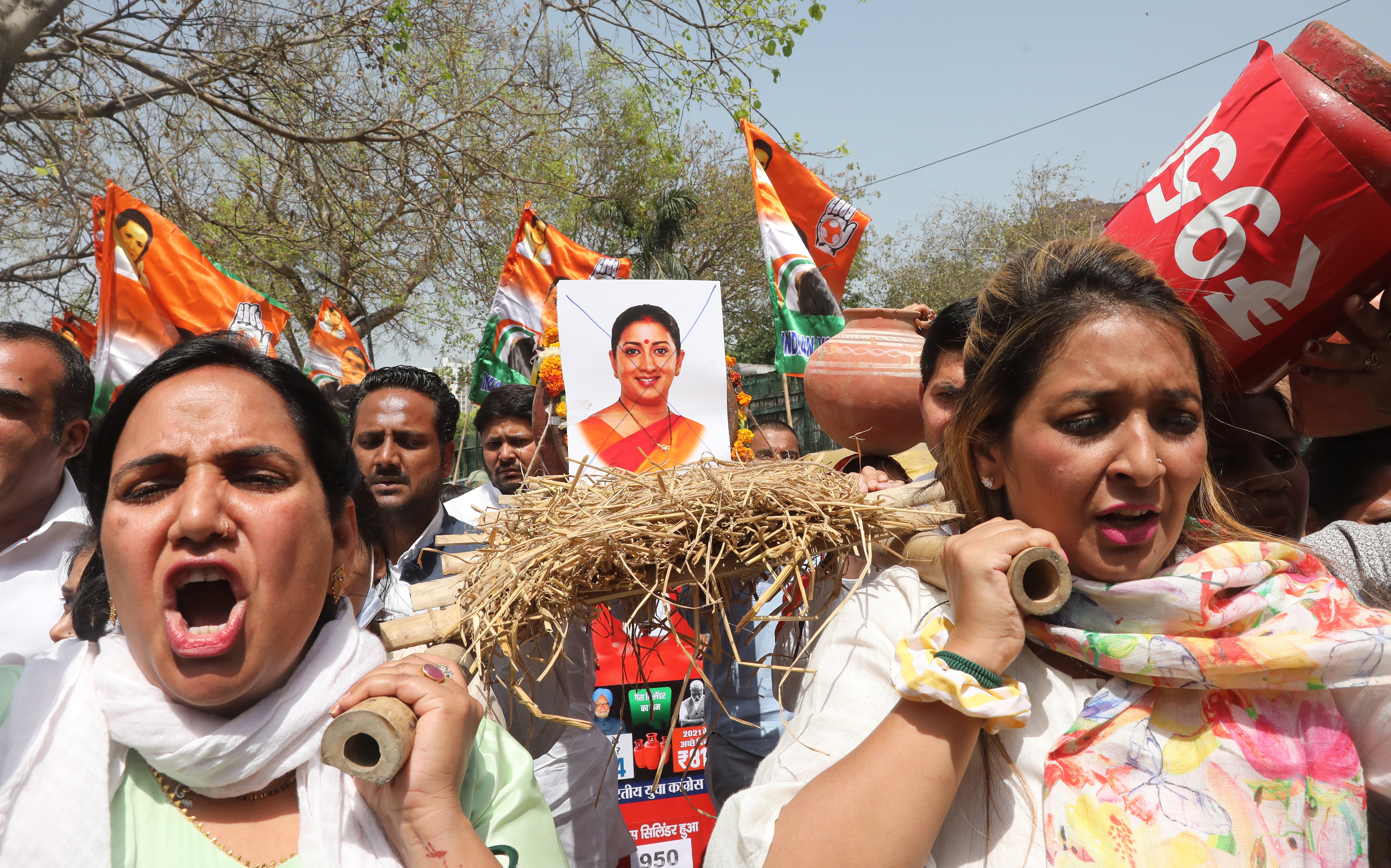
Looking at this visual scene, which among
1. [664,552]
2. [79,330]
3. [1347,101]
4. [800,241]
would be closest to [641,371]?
[664,552]

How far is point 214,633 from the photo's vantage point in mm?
1628

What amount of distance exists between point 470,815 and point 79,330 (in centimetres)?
1024

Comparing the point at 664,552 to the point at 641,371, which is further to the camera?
the point at 641,371

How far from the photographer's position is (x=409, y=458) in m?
4.41

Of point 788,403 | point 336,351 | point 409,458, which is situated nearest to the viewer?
point 788,403

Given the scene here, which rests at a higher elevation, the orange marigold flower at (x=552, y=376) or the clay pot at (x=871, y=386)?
the orange marigold flower at (x=552, y=376)

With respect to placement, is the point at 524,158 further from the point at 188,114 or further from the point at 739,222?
the point at 739,222

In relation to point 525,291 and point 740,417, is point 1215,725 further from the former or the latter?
point 525,291

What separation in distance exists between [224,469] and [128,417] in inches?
9.5

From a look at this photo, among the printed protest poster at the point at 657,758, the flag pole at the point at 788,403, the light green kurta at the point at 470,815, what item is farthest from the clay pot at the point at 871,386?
the light green kurta at the point at 470,815

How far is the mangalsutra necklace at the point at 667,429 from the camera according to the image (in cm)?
320

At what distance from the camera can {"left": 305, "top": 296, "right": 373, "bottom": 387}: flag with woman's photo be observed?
9.70m

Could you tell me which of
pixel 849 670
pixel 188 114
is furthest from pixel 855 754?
pixel 188 114

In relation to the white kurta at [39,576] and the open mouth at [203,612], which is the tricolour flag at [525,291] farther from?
the open mouth at [203,612]
